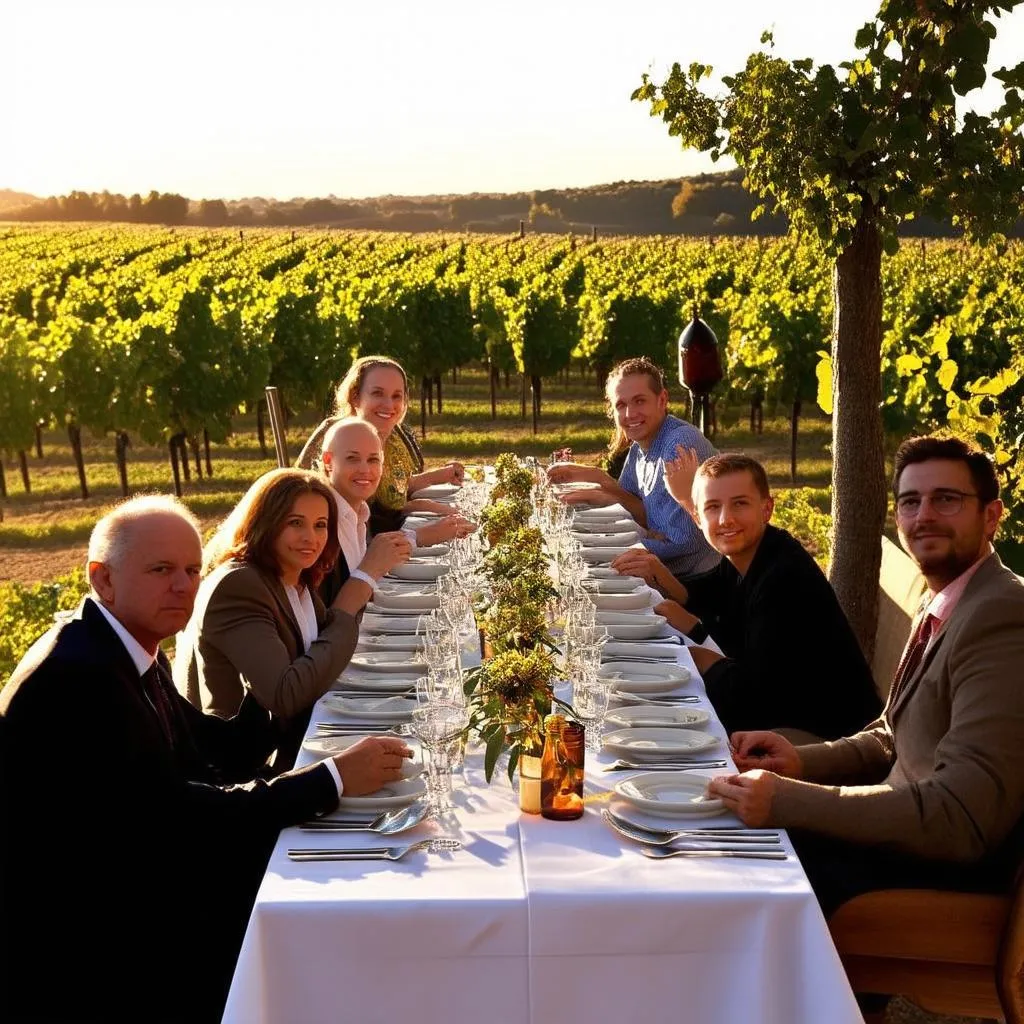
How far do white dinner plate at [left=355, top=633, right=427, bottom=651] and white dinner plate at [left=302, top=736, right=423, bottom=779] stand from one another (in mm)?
787

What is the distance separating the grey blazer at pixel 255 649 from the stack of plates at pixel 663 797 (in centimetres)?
108

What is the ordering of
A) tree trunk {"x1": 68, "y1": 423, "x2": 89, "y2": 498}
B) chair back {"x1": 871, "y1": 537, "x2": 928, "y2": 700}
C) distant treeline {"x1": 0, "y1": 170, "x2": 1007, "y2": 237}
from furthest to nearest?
distant treeline {"x1": 0, "y1": 170, "x2": 1007, "y2": 237} → tree trunk {"x1": 68, "y1": 423, "x2": 89, "y2": 498} → chair back {"x1": 871, "y1": 537, "x2": 928, "y2": 700}

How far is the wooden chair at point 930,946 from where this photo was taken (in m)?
2.77

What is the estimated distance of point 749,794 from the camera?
266 centimetres

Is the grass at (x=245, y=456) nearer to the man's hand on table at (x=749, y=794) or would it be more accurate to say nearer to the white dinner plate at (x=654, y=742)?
the white dinner plate at (x=654, y=742)

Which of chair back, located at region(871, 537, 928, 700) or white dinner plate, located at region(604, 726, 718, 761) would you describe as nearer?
white dinner plate, located at region(604, 726, 718, 761)

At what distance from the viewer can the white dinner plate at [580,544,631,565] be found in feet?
16.9

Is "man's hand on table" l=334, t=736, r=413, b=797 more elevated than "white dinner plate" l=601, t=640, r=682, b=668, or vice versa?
"man's hand on table" l=334, t=736, r=413, b=797

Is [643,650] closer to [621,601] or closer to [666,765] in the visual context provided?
[621,601]

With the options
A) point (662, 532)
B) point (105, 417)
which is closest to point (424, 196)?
point (105, 417)

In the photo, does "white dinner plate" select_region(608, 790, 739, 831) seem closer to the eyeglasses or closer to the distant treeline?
the eyeglasses

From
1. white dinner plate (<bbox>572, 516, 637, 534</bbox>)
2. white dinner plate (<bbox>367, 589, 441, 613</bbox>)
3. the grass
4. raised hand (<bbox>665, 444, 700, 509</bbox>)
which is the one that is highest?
raised hand (<bbox>665, 444, 700, 509</bbox>)

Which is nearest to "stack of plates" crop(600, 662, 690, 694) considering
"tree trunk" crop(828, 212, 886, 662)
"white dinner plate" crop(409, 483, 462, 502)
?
"tree trunk" crop(828, 212, 886, 662)

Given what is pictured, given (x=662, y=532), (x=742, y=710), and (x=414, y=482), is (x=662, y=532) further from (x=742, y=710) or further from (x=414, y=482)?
(x=742, y=710)
